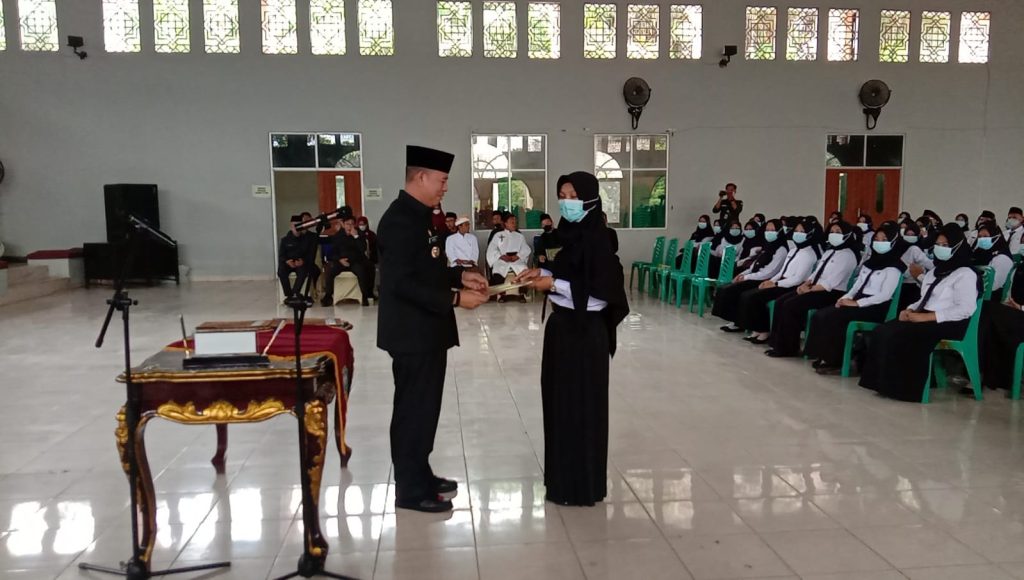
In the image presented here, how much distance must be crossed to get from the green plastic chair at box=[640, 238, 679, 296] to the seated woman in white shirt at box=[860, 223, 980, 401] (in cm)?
496

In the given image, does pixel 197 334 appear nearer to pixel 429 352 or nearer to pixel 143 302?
pixel 429 352

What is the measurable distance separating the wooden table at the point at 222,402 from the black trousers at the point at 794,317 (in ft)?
14.9

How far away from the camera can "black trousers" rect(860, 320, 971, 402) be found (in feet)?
15.2

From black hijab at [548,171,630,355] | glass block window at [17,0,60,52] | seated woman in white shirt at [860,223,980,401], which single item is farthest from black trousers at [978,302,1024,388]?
glass block window at [17,0,60,52]

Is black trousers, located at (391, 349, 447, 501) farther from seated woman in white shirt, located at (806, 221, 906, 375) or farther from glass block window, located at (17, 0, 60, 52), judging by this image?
glass block window, located at (17, 0, 60, 52)

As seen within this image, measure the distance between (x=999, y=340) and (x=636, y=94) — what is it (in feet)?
25.7

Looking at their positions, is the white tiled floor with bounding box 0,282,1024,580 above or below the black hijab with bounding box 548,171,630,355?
below

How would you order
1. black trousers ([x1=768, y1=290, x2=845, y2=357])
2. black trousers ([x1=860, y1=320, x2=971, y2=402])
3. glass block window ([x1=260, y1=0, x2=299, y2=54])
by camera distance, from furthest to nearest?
glass block window ([x1=260, y1=0, x2=299, y2=54]) < black trousers ([x1=768, y1=290, x2=845, y2=357]) < black trousers ([x1=860, y1=320, x2=971, y2=402])

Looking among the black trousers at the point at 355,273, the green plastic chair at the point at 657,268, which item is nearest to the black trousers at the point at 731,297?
the green plastic chair at the point at 657,268

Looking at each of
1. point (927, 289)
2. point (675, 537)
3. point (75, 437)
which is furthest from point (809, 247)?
point (75, 437)

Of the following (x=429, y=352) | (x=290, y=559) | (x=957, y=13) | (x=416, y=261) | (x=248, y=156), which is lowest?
(x=290, y=559)

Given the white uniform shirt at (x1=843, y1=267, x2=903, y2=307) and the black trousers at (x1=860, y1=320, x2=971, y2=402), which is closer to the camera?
the black trousers at (x1=860, y1=320, x2=971, y2=402)

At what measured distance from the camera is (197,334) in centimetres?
260

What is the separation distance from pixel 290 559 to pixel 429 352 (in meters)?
0.91
